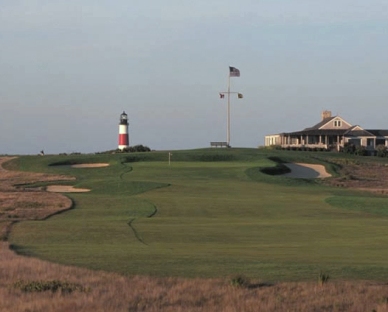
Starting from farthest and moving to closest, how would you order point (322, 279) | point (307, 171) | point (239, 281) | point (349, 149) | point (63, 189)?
point (349, 149), point (307, 171), point (63, 189), point (322, 279), point (239, 281)

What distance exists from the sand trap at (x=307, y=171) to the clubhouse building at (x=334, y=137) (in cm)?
2797

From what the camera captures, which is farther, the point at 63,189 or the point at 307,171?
the point at 307,171

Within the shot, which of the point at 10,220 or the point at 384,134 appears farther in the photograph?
the point at 384,134

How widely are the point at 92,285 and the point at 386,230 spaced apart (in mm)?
15613

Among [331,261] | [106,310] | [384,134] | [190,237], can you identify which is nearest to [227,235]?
[190,237]

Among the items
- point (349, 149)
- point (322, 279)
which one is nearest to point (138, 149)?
point (349, 149)

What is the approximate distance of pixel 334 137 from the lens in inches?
4077

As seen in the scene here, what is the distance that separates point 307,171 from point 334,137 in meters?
38.9

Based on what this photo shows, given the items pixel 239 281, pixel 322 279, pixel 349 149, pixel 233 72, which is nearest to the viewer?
pixel 239 281

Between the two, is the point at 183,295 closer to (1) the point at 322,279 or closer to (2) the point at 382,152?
(1) the point at 322,279

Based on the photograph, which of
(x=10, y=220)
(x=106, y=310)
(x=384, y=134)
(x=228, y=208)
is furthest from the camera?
(x=384, y=134)

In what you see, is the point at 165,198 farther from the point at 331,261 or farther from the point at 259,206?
the point at 331,261

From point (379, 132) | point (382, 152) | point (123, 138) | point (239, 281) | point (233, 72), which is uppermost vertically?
point (233, 72)

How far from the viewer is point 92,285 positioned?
1424cm
